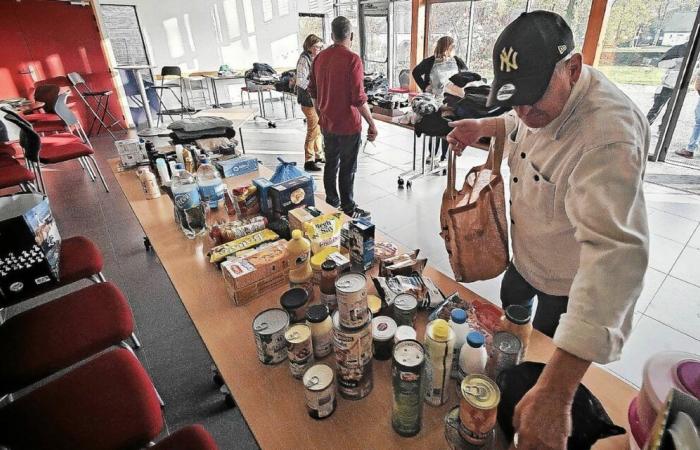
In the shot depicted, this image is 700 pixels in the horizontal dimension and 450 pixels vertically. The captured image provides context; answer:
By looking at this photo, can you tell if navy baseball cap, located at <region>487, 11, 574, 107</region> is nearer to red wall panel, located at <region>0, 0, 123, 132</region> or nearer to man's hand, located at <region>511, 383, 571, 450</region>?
man's hand, located at <region>511, 383, 571, 450</region>

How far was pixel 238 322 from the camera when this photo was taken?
119 cm

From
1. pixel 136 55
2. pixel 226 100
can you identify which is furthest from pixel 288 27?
pixel 136 55

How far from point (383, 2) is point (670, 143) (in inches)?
229

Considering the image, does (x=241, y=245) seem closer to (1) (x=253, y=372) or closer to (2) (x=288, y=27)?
(1) (x=253, y=372)

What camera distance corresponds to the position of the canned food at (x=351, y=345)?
0.82m

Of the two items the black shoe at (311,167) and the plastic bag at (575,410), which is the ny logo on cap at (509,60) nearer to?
the plastic bag at (575,410)

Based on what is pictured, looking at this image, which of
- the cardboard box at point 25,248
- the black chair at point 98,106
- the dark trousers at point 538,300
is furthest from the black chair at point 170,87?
the dark trousers at point 538,300

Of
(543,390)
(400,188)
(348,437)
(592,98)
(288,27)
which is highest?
(288,27)

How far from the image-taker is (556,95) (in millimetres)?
876

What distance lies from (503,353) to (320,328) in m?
0.43

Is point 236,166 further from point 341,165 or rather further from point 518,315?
point 518,315

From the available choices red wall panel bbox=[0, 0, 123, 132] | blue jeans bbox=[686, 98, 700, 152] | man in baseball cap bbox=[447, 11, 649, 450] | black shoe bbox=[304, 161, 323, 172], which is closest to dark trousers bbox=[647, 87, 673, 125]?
blue jeans bbox=[686, 98, 700, 152]

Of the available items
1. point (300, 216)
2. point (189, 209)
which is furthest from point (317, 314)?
point (189, 209)

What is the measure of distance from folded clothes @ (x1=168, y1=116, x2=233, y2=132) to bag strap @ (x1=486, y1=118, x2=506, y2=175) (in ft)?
7.04
